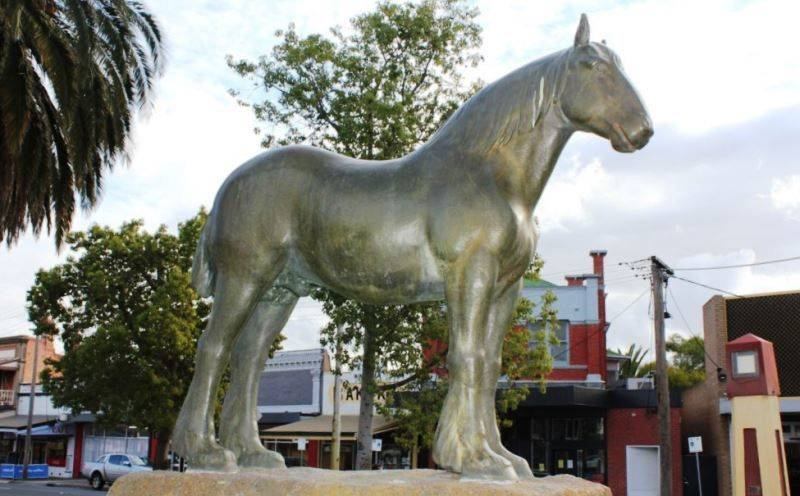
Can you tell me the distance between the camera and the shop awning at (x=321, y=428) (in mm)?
31775

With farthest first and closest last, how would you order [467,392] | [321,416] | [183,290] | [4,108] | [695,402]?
[321,416], [695,402], [183,290], [4,108], [467,392]

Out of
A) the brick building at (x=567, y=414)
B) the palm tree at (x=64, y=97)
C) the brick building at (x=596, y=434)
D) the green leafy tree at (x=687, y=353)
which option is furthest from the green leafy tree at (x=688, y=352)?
the palm tree at (x=64, y=97)

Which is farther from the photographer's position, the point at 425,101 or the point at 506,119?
the point at 425,101

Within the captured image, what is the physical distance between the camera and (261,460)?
5109 millimetres

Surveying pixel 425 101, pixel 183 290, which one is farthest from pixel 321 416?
pixel 425 101

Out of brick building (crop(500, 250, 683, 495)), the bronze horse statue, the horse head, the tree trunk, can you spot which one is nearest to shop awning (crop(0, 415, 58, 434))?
brick building (crop(500, 250, 683, 495))

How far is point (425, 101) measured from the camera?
757 inches

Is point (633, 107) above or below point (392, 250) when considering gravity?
above

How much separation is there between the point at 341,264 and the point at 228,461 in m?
1.30

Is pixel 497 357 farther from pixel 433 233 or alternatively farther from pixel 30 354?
pixel 30 354

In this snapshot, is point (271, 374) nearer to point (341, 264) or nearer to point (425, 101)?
point (425, 101)

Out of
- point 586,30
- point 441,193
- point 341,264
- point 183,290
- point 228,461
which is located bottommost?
point 228,461

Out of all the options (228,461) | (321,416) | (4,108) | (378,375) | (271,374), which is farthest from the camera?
(271,374)

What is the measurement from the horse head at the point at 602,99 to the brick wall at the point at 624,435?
2590 centimetres
